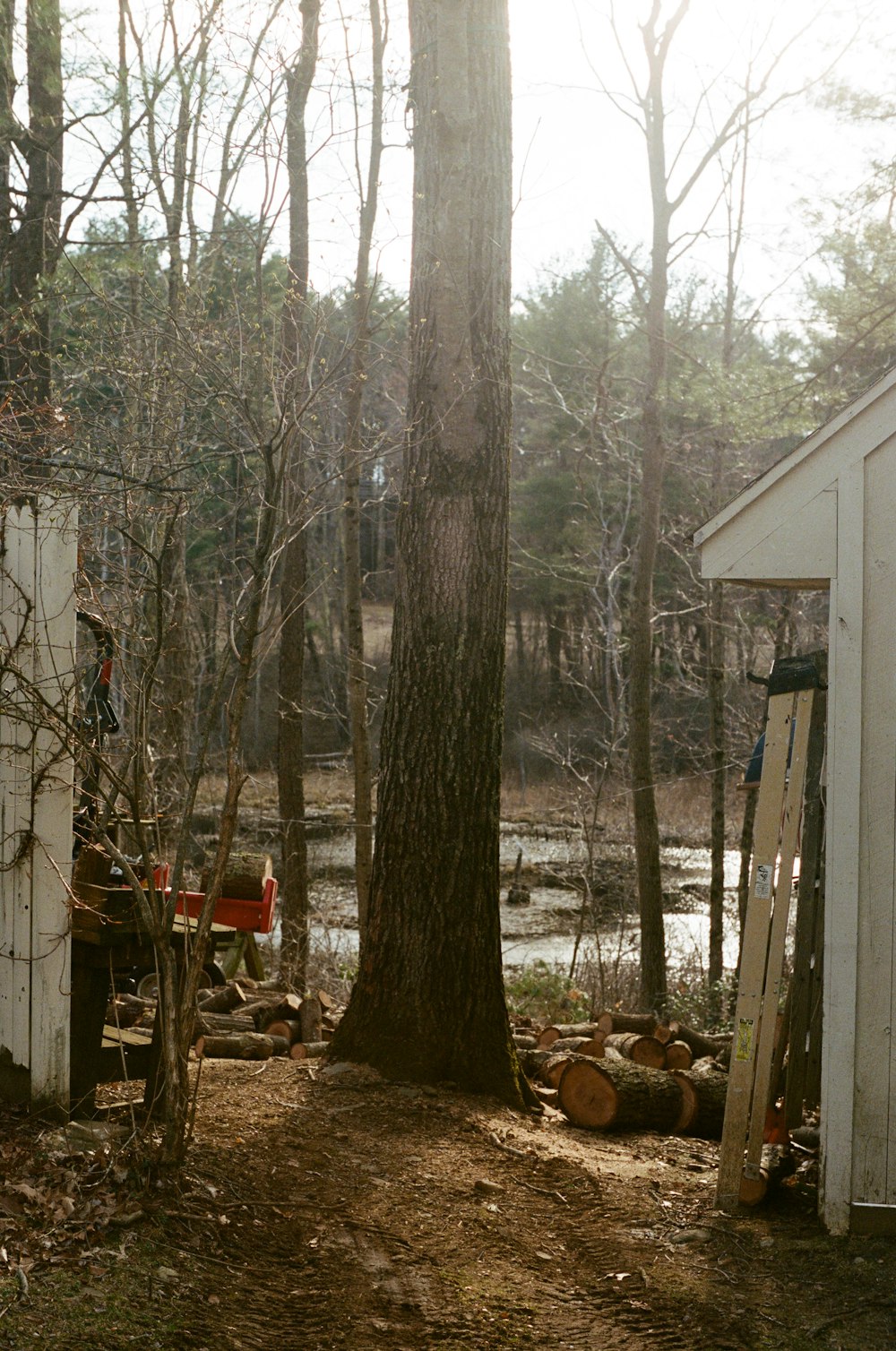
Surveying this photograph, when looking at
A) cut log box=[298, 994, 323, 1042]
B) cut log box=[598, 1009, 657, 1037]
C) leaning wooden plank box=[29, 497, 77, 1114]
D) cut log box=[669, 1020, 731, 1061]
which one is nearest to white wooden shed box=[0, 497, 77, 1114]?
leaning wooden plank box=[29, 497, 77, 1114]

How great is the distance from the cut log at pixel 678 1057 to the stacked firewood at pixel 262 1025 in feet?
6.20

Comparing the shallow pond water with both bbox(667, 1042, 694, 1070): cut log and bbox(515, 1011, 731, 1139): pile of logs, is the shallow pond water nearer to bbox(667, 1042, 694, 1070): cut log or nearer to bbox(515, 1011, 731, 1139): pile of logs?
bbox(667, 1042, 694, 1070): cut log

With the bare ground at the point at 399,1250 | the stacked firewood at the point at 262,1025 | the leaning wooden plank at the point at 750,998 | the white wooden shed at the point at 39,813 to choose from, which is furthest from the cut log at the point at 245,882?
the leaning wooden plank at the point at 750,998

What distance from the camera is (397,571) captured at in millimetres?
5660

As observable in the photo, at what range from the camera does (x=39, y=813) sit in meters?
A: 4.13

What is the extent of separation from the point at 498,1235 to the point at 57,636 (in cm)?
252

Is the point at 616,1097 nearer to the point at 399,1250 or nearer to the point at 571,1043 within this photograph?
the point at 571,1043

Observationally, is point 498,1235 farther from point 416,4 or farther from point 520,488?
point 520,488

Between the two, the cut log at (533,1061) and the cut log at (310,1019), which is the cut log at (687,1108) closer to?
the cut log at (533,1061)

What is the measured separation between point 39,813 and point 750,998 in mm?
2656

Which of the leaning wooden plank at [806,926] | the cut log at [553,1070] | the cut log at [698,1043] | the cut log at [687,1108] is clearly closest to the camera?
the leaning wooden plank at [806,926]

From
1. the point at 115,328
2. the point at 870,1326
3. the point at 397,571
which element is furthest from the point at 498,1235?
the point at 115,328

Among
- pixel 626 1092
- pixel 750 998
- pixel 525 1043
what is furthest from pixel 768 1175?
pixel 525 1043

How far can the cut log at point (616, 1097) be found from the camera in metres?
5.34
